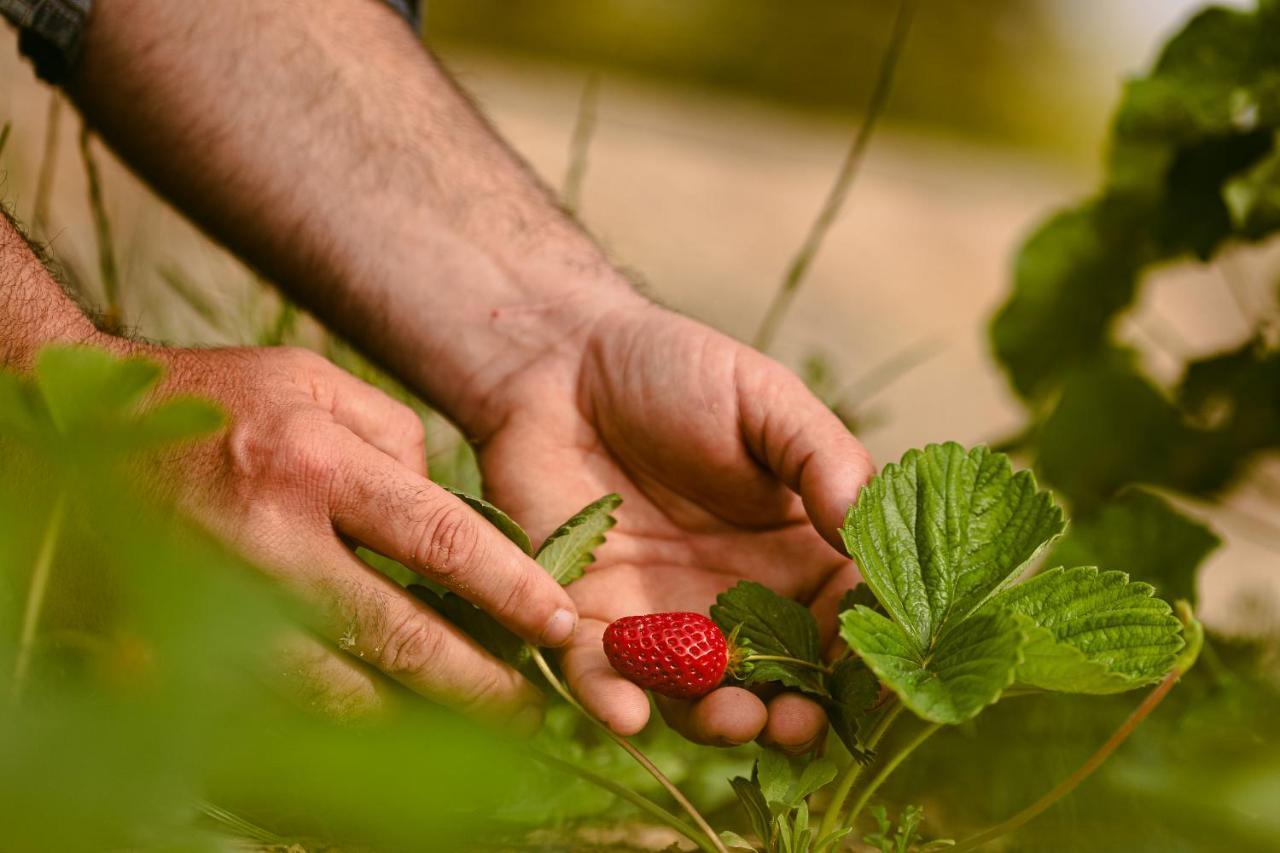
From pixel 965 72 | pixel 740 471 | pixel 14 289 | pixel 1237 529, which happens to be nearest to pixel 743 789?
pixel 740 471

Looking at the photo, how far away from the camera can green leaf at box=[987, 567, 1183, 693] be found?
1.79 feet

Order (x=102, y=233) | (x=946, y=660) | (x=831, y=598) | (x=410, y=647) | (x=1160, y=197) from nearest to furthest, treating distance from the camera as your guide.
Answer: (x=946, y=660) < (x=410, y=647) < (x=831, y=598) < (x=102, y=233) < (x=1160, y=197)

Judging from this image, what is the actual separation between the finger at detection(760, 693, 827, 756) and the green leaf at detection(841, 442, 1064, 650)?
99 millimetres

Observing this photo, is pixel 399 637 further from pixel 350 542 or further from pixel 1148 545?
pixel 1148 545

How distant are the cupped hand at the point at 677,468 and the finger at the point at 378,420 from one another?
137mm

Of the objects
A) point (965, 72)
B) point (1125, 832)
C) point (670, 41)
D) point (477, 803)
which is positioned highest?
point (965, 72)

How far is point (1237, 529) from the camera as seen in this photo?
7.06 feet

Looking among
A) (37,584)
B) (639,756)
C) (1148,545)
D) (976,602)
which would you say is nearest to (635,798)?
(639,756)

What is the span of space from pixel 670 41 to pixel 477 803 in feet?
13.3

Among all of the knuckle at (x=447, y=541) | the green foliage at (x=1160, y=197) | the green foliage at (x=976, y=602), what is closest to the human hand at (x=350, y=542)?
the knuckle at (x=447, y=541)

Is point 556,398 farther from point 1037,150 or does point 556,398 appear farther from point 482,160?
point 1037,150

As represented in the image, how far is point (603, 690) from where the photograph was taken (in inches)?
27.2

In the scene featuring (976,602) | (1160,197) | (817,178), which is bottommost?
(976,602)

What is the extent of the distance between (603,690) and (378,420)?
0.85 feet
